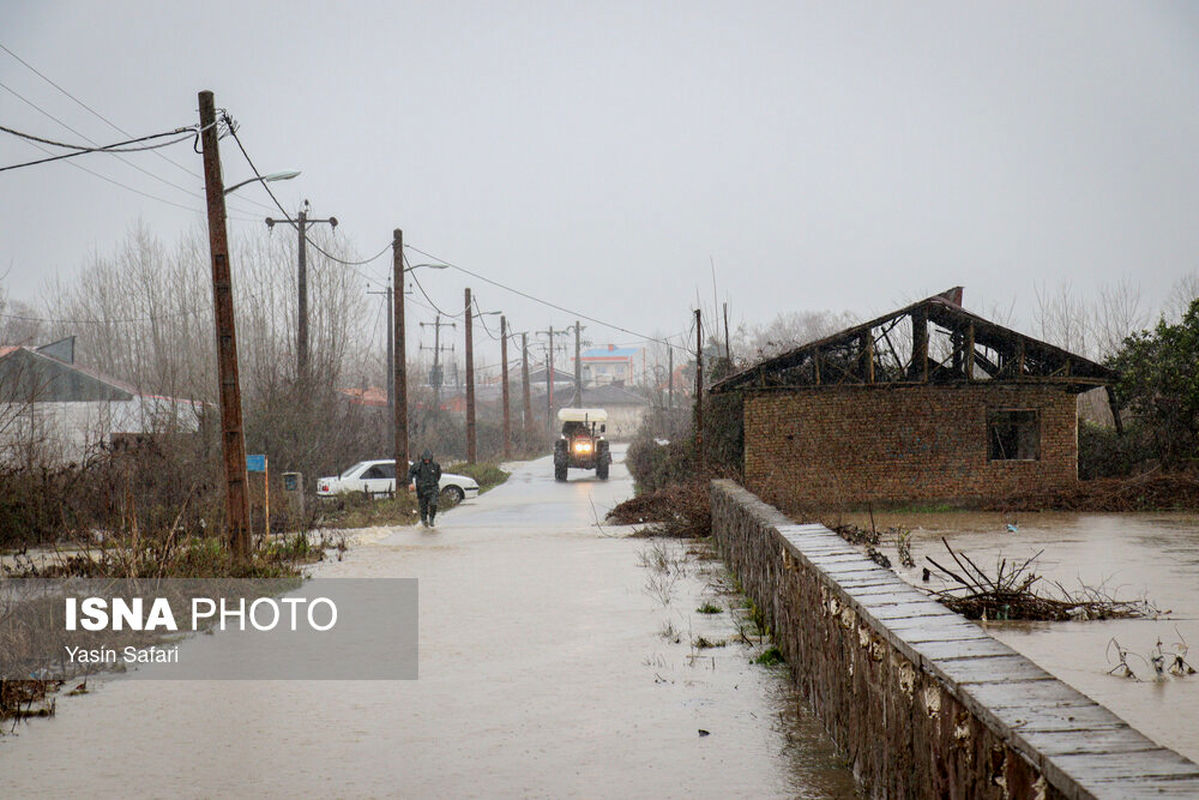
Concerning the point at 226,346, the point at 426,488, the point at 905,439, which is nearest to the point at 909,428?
the point at 905,439

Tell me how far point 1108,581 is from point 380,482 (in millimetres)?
22349

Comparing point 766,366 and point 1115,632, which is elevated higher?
point 766,366

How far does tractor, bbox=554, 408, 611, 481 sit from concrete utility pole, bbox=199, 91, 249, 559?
27933 millimetres

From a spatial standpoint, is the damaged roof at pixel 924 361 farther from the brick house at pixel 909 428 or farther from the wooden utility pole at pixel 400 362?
the wooden utility pole at pixel 400 362

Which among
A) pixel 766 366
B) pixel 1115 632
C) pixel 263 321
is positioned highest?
pixel 263 321

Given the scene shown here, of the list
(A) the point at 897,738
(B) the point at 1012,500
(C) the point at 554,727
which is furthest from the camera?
(B) the point at 1012,500

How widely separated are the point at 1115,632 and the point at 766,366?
16.0 metres

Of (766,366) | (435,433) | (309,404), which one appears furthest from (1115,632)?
(435,433)

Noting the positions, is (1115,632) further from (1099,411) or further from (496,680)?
(1099,411)

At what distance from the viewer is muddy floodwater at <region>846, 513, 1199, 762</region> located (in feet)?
28.8

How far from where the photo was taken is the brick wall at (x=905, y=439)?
27641 mm

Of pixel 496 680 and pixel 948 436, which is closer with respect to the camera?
pixel 496 680

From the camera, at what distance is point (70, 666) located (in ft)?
33.3

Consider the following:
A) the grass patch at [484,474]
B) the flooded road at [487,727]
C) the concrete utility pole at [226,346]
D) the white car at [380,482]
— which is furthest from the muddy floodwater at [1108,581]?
the grass patch at [484,474]
